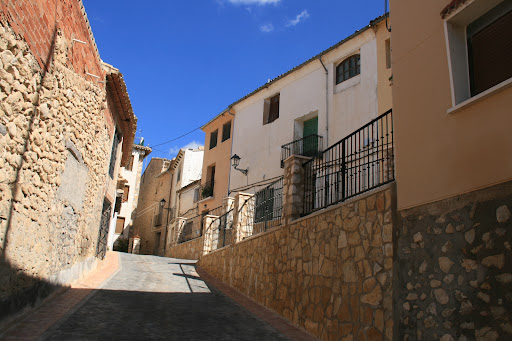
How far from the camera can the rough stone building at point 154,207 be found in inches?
1396

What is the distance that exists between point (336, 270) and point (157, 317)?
3132mm

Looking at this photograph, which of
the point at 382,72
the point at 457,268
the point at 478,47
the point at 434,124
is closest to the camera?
the point at 457,268

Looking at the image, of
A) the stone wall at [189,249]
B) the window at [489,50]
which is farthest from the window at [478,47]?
the stone wall at [189,249]

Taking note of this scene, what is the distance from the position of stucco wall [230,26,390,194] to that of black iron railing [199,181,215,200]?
2627 millimetres

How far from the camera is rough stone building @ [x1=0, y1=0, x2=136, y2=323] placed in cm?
546

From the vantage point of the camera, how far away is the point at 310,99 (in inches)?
773

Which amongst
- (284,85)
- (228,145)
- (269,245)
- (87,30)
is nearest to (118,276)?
(269,245)

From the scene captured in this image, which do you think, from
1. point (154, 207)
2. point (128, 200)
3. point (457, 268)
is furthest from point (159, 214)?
point (457, 268)

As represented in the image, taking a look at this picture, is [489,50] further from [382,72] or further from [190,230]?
[190,230]

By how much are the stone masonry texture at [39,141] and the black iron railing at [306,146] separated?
10466mm

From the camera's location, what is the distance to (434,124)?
5.08 m

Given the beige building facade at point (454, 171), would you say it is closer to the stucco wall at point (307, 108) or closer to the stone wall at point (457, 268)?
the stone wall at point (457, 268)

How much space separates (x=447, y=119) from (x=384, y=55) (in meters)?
12.1

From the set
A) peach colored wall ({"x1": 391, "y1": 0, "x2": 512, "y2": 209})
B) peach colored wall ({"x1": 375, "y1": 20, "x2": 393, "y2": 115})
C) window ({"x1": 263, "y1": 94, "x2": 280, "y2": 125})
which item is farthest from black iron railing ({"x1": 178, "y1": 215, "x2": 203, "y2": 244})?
peach colored wall ({"x1": 391, "y1": 0, "x2": 512, "y2": 209})
